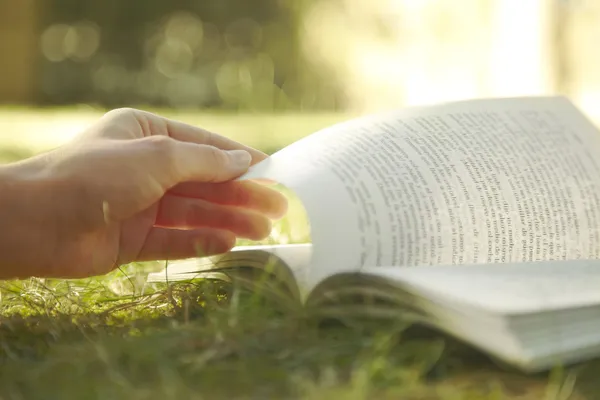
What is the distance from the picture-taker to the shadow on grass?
693mm

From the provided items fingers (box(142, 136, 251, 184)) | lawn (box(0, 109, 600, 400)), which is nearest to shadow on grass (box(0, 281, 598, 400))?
lawn (box(0, 109, 600, 400))

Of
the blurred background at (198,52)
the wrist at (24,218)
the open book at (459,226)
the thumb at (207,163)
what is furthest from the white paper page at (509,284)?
the blurred background at (198,52)

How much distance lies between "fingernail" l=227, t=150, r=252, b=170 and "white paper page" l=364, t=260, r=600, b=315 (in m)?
0.23

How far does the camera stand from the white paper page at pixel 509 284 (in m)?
0.74

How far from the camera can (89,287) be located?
1.14m

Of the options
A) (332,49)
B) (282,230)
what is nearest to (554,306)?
(282,230)

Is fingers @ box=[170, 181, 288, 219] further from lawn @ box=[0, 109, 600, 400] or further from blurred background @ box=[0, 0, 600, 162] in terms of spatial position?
Result: blurred background @ box=[0, 0, 600, 162]

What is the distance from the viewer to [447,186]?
1.00 m

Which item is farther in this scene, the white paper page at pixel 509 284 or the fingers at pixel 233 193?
the fingers at pixel 233 193

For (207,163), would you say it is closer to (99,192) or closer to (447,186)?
(99,192)

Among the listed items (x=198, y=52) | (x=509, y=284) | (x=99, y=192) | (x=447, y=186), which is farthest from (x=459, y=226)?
(x=198, y=52)

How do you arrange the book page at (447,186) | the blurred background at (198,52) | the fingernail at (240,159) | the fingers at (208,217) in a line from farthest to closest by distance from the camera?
the blurred background at (198,52) < the fingers at (208,217) < the fingernail at (240,159) < the book page at (447,186)

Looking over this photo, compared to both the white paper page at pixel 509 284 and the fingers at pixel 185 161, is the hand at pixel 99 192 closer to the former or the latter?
the fingers at pixel 185 161

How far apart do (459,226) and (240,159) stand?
0.86 ft
